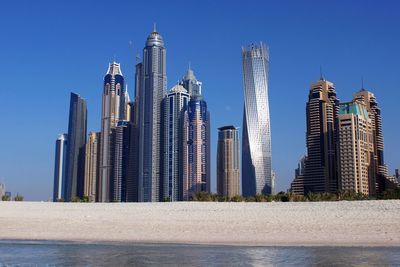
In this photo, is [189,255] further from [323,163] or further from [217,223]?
[323,163]

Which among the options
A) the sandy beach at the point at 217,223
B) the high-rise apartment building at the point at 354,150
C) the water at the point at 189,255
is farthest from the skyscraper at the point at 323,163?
the water at the point at 189,255

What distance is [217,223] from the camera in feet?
113

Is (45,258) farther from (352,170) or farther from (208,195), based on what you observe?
(352,170)

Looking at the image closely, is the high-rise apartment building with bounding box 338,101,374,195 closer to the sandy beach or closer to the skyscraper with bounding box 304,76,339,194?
the skyscraper with bounding box 304,76,339,194

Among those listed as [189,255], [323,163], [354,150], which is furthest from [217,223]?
[323,163]

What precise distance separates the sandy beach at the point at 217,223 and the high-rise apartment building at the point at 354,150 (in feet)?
455

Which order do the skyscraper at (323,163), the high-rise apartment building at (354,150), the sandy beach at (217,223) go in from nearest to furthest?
the sandy beach at (217,223), the high-rise apartment building at (354,150), the skyscraper at (323,163)

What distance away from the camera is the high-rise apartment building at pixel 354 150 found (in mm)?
171625

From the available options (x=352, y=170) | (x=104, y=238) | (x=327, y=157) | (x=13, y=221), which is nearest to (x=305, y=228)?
(x=104, y=238)

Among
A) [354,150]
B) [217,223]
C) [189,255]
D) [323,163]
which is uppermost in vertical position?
[354,150]

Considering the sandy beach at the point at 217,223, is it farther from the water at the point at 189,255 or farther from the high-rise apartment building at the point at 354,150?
the high-rise apartment building at the point at 354,150

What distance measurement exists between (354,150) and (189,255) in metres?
163

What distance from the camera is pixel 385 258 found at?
830 inches

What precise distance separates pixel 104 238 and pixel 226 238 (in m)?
8.17
